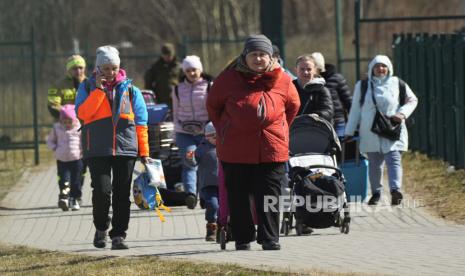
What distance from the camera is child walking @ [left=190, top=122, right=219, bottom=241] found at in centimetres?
1310

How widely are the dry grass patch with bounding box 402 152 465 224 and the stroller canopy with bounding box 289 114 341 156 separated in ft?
5.46

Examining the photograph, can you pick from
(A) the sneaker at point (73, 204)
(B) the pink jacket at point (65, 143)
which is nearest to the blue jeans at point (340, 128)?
(B) the pink jacket at point (65, 143)

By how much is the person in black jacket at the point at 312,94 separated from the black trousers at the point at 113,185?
2448 mm

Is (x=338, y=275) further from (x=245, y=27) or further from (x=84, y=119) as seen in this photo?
(x=245, y=27)

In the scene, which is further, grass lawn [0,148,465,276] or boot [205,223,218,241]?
boot [205,223,218,241]

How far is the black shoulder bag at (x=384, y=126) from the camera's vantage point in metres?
15.7

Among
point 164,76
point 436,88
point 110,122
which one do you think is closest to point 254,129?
point 110,122

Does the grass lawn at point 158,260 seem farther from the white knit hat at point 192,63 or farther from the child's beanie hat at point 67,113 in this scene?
the child's beanie hat at point 67,113

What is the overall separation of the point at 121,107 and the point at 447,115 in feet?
25.3

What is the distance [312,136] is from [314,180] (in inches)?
32.2

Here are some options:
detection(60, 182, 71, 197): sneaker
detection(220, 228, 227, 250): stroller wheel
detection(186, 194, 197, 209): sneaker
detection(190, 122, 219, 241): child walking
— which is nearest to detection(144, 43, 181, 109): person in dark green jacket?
detection(60, 182, 71, 197): sneaker

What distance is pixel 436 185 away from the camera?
17094mm

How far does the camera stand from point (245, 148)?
11398 mm

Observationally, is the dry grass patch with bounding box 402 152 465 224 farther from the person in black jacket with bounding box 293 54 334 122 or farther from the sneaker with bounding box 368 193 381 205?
the person in black jacket with bounding box 293 54 334 122
